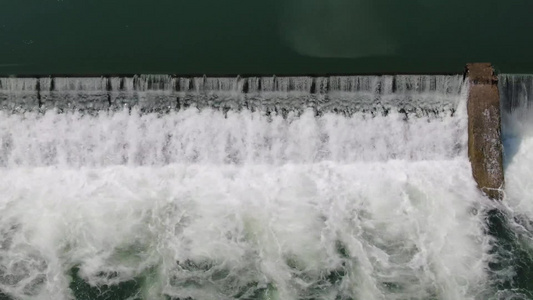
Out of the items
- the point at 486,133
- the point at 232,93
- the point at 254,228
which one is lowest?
the point at 254,228

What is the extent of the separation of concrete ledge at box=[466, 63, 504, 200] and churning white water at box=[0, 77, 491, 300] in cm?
26

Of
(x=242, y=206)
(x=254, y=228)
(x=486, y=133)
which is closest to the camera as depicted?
(x=254, y=228)

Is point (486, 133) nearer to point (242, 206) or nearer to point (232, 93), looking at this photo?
point (242, 206)

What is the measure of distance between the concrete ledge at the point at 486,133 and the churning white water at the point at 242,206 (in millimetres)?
259

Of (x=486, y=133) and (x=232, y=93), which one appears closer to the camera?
(x=486, y=133)

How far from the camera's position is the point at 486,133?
29.5 feet

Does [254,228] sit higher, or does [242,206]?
[242,206]

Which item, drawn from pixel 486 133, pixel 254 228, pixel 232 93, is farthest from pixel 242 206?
pixel 486 133

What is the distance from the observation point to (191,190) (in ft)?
30.7

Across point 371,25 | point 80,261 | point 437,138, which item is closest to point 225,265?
point 80,261

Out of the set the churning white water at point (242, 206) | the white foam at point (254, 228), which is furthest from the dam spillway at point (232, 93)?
the white foam at point (254, 228)

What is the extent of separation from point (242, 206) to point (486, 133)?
4059mm

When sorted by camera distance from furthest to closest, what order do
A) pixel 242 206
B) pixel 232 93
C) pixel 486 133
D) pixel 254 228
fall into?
1. pixel 232 93
2. pixel 242 206
3. pixel 486 133
4. pixel 254 228

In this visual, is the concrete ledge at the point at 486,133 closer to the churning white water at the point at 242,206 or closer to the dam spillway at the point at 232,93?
the churning white water at the point at 242,206
